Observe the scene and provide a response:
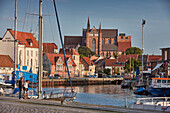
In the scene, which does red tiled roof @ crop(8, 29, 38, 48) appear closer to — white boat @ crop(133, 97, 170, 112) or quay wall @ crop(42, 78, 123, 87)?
quay wall @ crop(42, 78, 123, 87)

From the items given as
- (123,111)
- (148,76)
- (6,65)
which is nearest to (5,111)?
(123,111)

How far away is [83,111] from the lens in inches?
728

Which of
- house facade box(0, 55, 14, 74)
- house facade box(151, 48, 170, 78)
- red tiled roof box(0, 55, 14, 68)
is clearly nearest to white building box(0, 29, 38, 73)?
red tiled roof box(0, 55, 14, 68)

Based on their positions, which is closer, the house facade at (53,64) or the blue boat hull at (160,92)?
the blue boat hull at (160,92)

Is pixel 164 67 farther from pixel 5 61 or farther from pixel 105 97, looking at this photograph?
pixel 5 61

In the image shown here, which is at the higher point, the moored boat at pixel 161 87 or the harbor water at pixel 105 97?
the moored boat at pixel 161 87

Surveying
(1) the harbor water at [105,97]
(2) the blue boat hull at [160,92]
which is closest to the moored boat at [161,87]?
(2) the blue boat hull at [160,92]

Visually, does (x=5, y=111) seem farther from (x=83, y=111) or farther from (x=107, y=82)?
(x=107, y=82)

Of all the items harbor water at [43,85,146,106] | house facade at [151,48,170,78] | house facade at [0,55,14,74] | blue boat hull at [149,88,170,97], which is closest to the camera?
harbor water at [43,85,146,106]

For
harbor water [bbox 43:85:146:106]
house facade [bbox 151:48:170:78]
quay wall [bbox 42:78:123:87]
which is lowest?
harbor water [bbox 43:85:146:106]

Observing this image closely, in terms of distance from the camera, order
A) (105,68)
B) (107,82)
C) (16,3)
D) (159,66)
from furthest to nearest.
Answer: (105,68) → (107,82) → (159,66) → (16,3)

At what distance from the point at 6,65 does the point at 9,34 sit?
12540 millimetres

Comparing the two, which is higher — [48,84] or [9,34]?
[9,34]

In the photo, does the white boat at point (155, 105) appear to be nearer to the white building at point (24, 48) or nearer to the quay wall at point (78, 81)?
the quay wall at point (78, 81)
